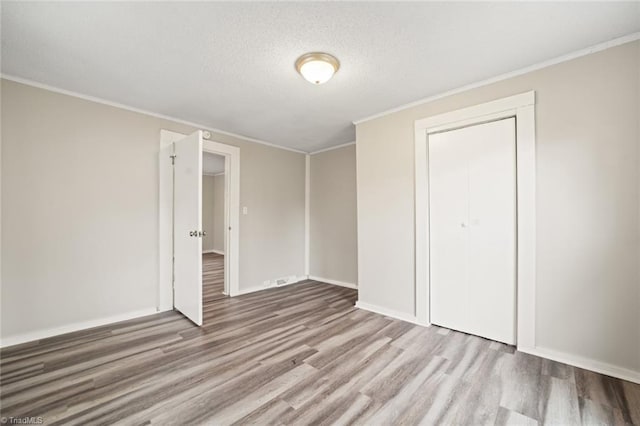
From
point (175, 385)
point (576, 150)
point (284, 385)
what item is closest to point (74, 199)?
point (175, 385)

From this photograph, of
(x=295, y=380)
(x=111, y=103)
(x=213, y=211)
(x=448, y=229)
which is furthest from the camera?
(x=213, y=211)

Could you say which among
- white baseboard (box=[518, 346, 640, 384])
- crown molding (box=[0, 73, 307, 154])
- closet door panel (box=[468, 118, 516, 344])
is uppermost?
crown molding (box=[0, 73, 307, 154])

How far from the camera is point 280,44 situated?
6.09 ft

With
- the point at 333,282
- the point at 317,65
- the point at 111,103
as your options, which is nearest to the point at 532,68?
the point at 317,65

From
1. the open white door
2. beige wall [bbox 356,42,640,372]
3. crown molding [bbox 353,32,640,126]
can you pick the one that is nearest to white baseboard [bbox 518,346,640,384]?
beige wall [bbox 356,42,640,372]

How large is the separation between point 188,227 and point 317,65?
215 centimetres

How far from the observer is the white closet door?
2.33m

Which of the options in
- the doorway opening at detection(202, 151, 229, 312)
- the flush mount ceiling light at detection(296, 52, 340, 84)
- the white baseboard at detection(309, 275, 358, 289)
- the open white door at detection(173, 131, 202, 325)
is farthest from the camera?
the doorway opening at detection(202, 151, 229, 312)

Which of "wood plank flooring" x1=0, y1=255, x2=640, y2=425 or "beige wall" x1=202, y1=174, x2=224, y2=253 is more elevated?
"beige wall" x1=202, y1=174, x2=224, y2=253

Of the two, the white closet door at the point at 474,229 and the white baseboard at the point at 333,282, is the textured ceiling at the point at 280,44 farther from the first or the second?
the white baseboard at the point at 333,282

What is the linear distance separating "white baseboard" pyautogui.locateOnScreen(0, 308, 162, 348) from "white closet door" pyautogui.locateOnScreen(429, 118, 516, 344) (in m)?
3.28

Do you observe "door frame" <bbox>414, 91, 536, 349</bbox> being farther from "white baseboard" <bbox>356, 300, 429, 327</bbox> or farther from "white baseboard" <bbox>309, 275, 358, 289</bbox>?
"white baseboard" <bbox>309, 275, 358, 289</bbox>

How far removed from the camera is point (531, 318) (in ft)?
7.11

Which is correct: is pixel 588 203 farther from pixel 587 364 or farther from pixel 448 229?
pixel 587 364
